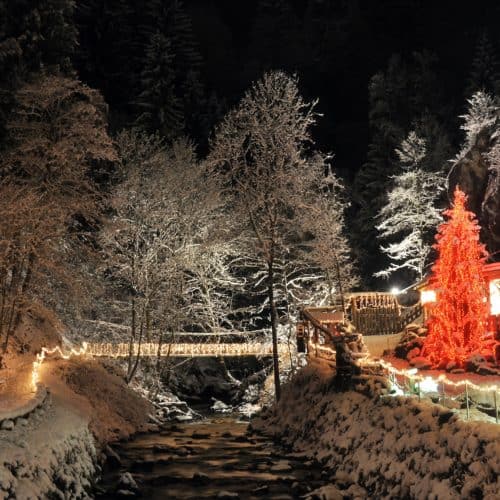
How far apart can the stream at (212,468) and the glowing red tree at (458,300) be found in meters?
6.59

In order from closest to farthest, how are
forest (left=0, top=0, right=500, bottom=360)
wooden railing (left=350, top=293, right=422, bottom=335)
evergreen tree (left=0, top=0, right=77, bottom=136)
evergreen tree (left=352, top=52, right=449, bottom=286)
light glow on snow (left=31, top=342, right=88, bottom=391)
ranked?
light glow on snow (left=31, top=342, right=88, bottom=391) → forest (left=0, top=0, right=500, bottom=360) → evergreen tree (left=0, top=0, right=77, bottom=136) → wooden railing (left=350, top=293, right=422, bottom=335) → evergreen tree (left=352, top=52, right=449, bottom=286)

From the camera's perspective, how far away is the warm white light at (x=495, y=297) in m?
19.9

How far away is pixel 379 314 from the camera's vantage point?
2614 cm

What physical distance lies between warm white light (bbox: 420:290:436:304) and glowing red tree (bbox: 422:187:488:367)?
15.0 feet

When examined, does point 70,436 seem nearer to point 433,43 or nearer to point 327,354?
point 327,354

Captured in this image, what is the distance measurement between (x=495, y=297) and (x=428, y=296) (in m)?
5.09

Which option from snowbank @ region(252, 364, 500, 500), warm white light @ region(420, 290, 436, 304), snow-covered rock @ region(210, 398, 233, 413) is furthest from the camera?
snow-covered rock @ region(210, 398, 233, 413)

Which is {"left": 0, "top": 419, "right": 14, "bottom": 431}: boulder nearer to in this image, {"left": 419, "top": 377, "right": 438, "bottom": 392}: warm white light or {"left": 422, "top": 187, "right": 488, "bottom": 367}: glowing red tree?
{"left": 419, "top": 377, "right": 438, "bottom": 392}: warm white light

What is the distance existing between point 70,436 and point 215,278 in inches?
702

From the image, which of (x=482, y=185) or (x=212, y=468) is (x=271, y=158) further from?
(x=482, y=185)

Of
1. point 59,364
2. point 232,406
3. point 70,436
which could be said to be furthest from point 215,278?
point 70,436

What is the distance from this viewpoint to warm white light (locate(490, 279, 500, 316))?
19875 mm

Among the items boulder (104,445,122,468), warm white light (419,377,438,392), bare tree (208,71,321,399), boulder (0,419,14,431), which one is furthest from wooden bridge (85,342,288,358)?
boulder (0,419,14,431)

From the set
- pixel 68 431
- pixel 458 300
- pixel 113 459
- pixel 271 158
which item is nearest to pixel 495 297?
pixel 458 300
